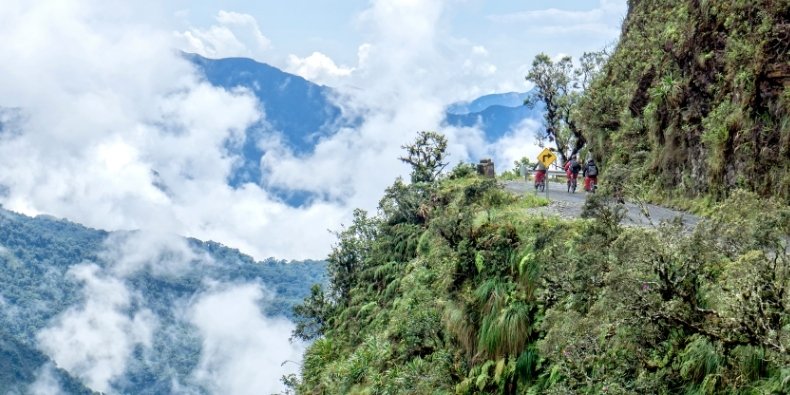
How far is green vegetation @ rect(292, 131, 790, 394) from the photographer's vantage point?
22.3 ft

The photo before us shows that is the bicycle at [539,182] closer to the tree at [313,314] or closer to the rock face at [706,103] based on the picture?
the rock face at [706,103]

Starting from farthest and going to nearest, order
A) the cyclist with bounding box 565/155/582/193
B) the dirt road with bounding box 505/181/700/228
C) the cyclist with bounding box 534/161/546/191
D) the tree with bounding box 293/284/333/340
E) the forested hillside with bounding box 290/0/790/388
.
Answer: the tree with bounding box 293/284/333/340
the cyclist with bounding box 565/155/582/193
the cyclist with bounding box 534/161/546/191
the dirt road with bounding box 505/181/700/228
the forested hillside with bounding box 290/0/790/388

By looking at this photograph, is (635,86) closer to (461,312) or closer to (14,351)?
(461,312)

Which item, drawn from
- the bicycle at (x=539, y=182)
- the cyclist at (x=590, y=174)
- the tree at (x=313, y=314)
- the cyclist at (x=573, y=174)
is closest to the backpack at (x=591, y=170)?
the cyclist at (x=590, y=174)

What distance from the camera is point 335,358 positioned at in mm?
23469

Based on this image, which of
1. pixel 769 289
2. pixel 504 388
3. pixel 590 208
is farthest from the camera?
pixel 504 388

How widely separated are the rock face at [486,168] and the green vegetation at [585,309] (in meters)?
7.94

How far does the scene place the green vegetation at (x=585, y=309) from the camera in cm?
679

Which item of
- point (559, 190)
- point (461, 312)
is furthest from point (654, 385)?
point (559, 190)

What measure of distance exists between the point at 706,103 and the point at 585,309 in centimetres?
1086

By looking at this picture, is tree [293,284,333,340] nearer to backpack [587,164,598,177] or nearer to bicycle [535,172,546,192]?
bicycle [535,172,546,192]

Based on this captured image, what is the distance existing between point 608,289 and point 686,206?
11.4 metres

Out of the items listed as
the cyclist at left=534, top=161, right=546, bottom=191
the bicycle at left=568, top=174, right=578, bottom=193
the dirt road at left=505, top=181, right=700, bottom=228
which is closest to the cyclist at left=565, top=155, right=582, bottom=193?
the bicycle at left=568, top=174, right=578, bottom=193

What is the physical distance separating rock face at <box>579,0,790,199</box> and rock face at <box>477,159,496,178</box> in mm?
4292
